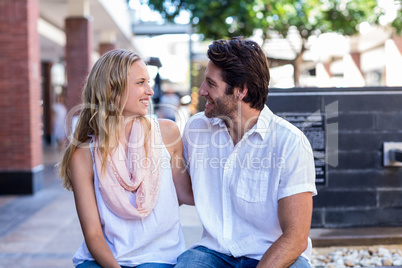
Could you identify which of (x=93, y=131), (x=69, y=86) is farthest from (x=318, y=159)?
(x=69, y=86)

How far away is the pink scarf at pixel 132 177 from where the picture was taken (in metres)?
2.48

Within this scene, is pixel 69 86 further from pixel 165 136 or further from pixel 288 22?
pixel 165 136

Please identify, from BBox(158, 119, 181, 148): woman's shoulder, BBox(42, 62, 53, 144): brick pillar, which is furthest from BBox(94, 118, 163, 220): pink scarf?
BBox(42, 62, 53, 144): brick pillar

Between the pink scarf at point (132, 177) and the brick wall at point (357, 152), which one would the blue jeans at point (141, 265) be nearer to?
the pink scarf at point (132, 177)

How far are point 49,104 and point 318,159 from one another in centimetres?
2150

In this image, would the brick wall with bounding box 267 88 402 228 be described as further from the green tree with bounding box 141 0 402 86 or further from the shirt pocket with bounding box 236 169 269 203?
the green tree with bounding box 141 0 402 86

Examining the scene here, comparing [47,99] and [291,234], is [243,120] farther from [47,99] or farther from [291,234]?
[47,99]

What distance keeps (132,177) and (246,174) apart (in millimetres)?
578

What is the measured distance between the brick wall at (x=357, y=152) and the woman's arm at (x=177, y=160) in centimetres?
147

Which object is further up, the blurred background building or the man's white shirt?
the blurred background building

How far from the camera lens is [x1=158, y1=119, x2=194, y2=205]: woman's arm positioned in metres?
2.77

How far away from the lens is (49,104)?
78.6 feet

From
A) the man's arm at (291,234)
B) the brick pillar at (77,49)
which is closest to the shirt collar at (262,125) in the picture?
the man's arm at (291,234)

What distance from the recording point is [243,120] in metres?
2.66
